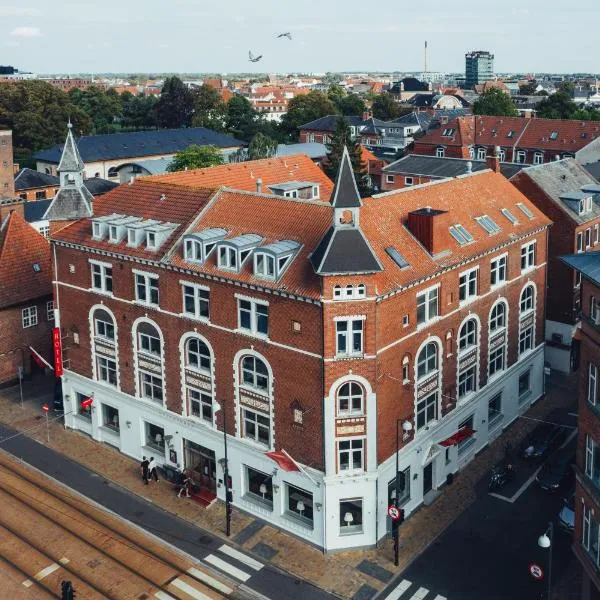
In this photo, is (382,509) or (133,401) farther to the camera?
(133,401)

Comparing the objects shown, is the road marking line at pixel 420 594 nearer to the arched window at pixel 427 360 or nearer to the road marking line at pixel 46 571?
the arched window at pixel 427 360

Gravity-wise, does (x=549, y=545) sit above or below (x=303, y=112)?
below

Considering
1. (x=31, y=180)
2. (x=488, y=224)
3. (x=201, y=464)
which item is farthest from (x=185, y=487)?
(x=31, y=180)

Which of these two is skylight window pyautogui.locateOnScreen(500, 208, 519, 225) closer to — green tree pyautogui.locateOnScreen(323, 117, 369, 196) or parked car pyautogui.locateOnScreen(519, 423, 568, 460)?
parked car pyautogui.locateOnScreen(519, 423, 568, 460)

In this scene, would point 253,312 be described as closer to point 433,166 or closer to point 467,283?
point 467,283

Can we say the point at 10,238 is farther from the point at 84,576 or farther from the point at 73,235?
the point at 84,576

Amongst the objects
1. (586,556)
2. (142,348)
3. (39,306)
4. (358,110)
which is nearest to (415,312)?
(586,556)
